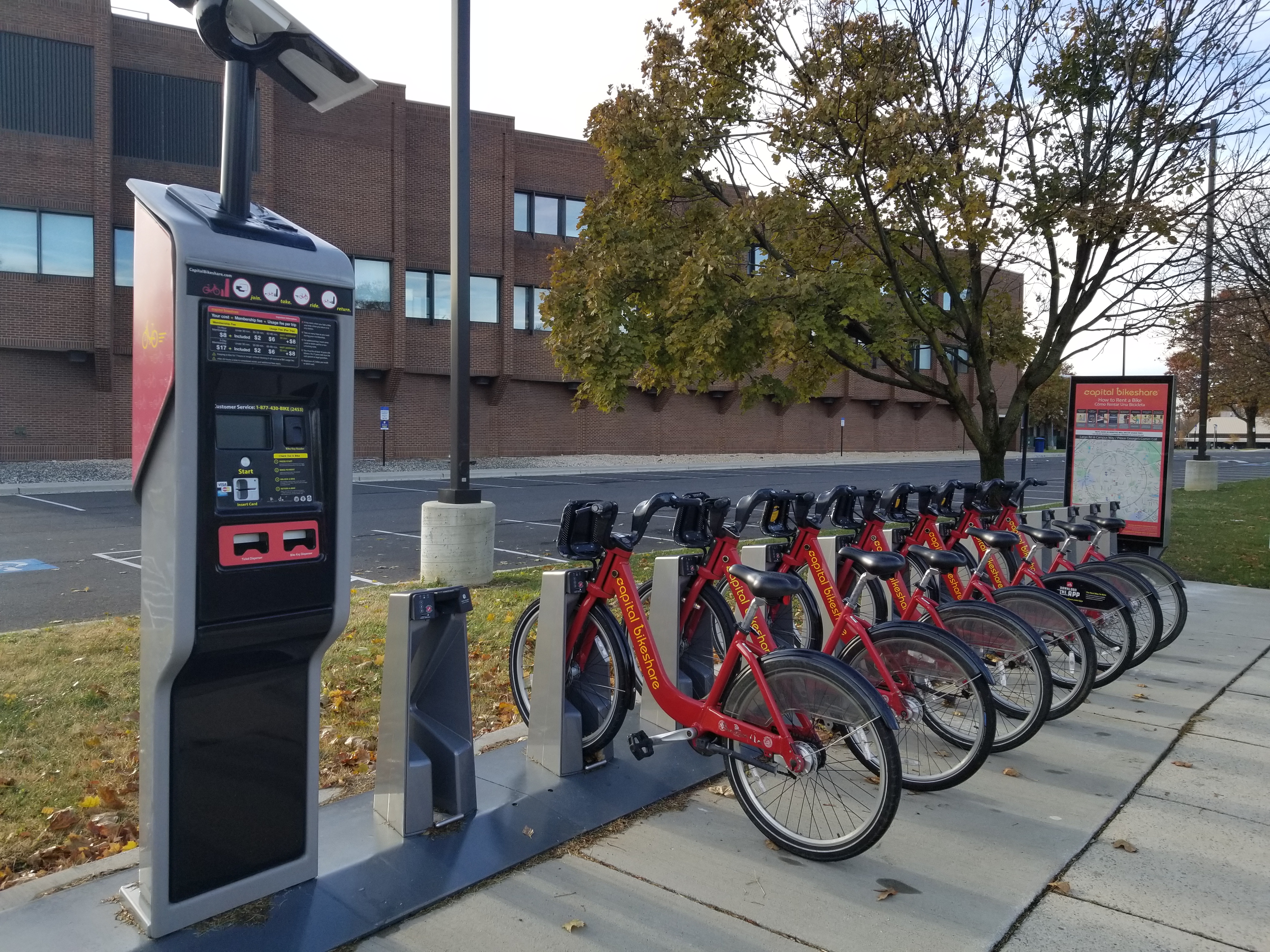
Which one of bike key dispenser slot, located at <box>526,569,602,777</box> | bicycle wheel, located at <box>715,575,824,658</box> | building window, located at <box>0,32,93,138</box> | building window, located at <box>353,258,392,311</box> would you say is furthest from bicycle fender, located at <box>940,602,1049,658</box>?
building window, located at <box>0,32,93,138</box>

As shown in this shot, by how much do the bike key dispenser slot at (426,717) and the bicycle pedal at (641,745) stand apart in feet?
2.17

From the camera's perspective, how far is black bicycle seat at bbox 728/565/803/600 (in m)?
3.75

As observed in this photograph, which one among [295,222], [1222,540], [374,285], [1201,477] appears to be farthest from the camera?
[374,285]

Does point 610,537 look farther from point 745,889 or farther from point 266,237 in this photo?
point 266,237

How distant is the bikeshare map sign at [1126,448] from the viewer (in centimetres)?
941

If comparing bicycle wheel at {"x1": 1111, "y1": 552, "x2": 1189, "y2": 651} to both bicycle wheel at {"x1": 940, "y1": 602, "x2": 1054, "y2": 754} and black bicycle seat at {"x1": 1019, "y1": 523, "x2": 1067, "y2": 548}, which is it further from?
bicycle wheel at {"x1": 940, "y1": 602, "x2": 1054, "y2": 754}

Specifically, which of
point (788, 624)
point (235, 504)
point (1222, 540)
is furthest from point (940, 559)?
point (1222, 540)

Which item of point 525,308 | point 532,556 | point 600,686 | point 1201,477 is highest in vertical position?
point 525,308

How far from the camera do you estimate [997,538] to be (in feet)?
17.3

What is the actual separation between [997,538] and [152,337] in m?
4.18

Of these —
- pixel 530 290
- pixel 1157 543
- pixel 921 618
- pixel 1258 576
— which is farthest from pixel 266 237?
pixel 530 290

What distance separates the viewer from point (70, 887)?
10.7 ft

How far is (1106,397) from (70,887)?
957 cm

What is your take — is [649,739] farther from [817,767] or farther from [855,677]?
[855,677]
